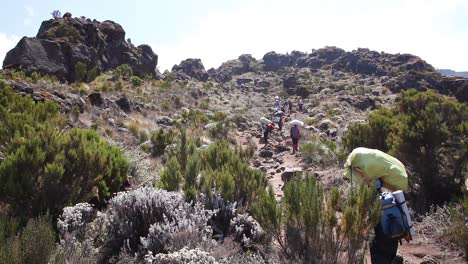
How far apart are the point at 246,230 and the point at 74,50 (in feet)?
82.0

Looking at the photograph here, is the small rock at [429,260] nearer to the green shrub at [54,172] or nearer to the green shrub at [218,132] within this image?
the green shrub at [54,172]

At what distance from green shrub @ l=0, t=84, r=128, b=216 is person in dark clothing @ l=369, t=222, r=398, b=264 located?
3537 millimetres

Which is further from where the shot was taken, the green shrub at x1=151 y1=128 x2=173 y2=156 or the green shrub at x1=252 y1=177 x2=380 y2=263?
the green shrub at x1=151 y1=128 x2=173 y2=156

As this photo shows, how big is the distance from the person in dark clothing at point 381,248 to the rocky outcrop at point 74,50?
870 inches

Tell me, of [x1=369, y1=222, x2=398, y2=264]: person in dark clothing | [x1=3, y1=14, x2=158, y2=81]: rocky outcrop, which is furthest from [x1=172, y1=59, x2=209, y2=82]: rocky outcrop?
[x1=369, y1=222, x2=398, y2=264]: person in dark clothing

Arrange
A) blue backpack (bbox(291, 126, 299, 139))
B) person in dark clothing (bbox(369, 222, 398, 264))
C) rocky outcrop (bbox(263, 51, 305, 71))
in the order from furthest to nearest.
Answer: rocky outcrop (bbox(263, 51, 305, 71)) < blue backpack (bbox(291, 126, 299, 139)) < person in dark clothing (bbox(369, 222, 398, 264))

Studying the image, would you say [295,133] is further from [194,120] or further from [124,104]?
[124,104]

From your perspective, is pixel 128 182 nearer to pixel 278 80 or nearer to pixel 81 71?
pixel 81 71

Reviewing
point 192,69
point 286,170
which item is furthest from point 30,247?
point 192,69

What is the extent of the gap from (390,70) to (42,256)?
66810 millimetres

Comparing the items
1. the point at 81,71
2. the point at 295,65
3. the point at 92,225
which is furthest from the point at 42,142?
the point at 295,65

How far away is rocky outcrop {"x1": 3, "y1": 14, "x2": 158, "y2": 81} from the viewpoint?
22.0 m

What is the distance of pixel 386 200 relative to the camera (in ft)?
12.3

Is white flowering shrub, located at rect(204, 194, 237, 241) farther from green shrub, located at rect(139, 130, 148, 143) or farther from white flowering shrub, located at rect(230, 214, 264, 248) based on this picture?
green shrub, located at rect(139, 130, 148, 143)
